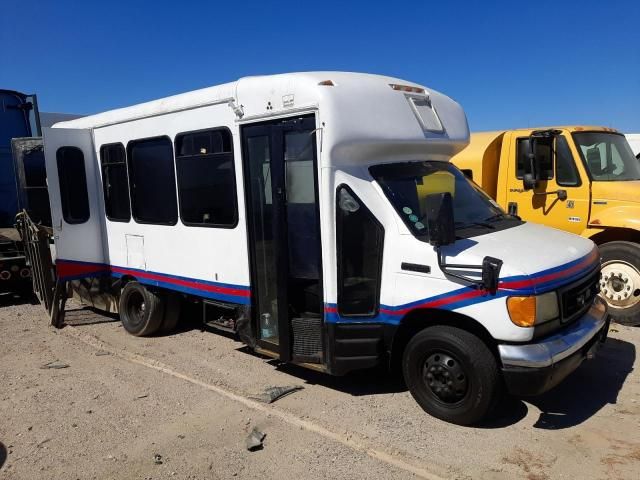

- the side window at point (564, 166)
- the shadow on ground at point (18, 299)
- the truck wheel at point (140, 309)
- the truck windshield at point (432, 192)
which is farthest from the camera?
the shadow on ground at point (18, 299)

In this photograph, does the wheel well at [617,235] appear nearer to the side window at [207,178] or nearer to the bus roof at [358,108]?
the bus roof at [358,108]

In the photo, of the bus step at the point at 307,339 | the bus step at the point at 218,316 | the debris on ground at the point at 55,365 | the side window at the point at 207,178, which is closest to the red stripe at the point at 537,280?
the bus step at the point at 307,339

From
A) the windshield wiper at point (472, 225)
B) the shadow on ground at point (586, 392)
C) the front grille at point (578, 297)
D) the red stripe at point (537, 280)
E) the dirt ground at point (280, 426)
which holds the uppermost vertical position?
the windshield wiper at point (472, 225)

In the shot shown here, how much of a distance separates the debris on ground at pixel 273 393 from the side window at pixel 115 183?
317 cm

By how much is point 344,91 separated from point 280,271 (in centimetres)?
166

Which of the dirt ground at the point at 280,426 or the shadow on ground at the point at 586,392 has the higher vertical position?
the dirt ground at the point at 280,426

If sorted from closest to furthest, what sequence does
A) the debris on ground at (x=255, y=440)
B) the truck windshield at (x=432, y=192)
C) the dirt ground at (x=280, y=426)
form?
the dirt ground at (x=280, y=426) < the debris on ground at (x=255, y=440) < the truck windshield at (x=432, y=192)

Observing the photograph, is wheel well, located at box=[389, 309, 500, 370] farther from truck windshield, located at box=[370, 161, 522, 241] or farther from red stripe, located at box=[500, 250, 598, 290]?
truck windshield, located at box=[370, 161, 522, 241]

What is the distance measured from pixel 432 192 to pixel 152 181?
3.43 metres

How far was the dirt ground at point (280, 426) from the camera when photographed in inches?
140

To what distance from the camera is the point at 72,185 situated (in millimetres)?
6938

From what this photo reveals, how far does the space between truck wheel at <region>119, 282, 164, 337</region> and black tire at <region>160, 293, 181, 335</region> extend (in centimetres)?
6

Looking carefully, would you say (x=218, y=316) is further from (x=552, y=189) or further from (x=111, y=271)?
(x=552, y=189)

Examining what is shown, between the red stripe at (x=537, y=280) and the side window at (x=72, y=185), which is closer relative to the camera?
the red stripe at (x=537, y=280)
